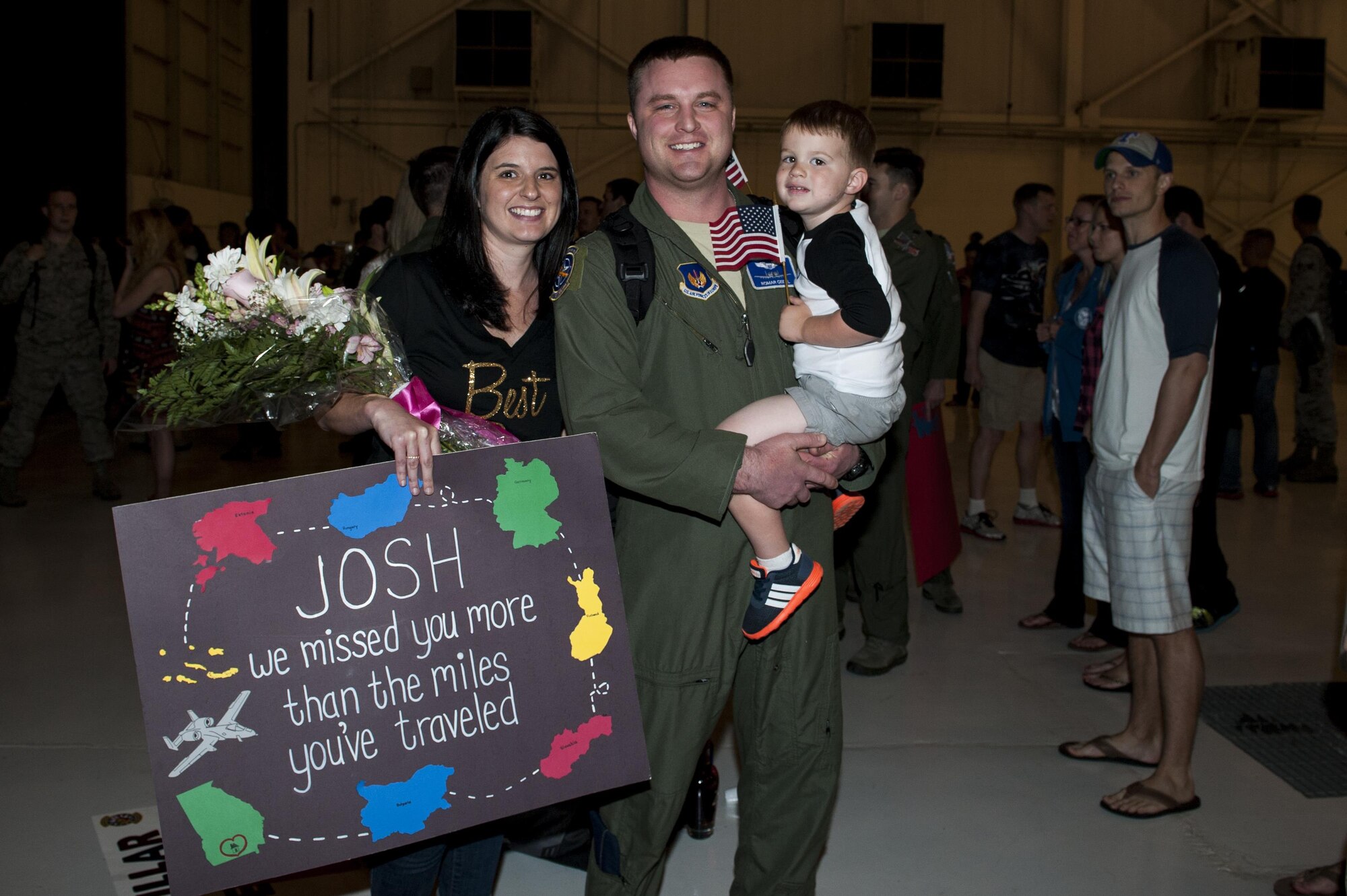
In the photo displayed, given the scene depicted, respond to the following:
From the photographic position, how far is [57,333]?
6230mm

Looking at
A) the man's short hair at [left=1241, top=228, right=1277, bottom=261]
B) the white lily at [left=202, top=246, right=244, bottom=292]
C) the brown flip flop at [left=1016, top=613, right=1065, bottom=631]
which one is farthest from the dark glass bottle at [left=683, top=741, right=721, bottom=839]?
the man's short hair at [left=1241, top=228, right=1277, bottom=261]

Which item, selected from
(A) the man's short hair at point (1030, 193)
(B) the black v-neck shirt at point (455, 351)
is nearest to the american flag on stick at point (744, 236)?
(B) the black v-neck shirt at point (455, 351)

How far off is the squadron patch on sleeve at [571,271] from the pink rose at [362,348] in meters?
0.34

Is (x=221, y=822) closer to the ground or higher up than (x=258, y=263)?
closer to the ground

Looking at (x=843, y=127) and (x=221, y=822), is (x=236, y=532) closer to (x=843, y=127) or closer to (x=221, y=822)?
(x=221, y=822)

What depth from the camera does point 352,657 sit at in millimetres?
1737

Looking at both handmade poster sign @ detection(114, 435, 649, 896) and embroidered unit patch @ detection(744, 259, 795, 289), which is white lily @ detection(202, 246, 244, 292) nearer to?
handmade poster sign @ detection(114, 435, 649, 896)

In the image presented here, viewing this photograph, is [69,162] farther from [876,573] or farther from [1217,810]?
[1217,810]

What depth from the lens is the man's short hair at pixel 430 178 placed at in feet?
11.0

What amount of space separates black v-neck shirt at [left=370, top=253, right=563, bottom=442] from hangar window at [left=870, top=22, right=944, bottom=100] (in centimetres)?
1300

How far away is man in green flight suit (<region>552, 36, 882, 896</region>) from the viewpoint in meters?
1.89

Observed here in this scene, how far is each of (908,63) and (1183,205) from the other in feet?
34.7

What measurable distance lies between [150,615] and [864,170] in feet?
4.83

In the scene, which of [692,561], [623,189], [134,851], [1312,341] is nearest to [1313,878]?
[692,561]
